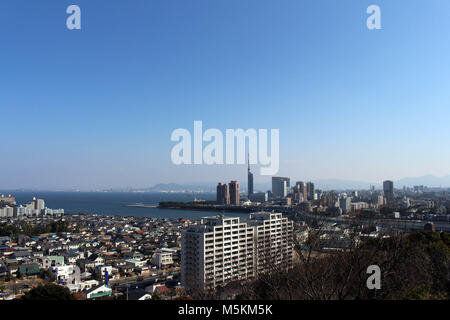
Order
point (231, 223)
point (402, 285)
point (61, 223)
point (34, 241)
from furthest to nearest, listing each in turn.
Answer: point (61, 223) → point (34, 241) → point (231, 223) → point (402, 285)

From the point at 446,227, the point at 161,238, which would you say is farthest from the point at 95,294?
the point at 446,227

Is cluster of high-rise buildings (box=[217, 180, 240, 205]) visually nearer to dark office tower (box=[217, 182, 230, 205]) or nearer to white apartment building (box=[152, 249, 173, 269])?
dark office tower (box=[217, 182, 230, 205])

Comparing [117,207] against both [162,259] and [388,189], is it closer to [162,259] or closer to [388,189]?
[388,189]

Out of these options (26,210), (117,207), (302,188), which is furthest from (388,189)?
(26,210)

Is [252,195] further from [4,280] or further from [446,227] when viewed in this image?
[4,280]

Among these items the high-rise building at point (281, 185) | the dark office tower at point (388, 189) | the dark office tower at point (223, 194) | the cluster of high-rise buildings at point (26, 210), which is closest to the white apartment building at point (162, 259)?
the cluster of high-rise buildings at point (26, 210)

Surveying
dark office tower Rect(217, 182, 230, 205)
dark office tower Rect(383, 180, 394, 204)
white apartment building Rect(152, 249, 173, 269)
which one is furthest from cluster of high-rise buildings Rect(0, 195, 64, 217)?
dark office tower Rect(383, 180, 394, 204)
